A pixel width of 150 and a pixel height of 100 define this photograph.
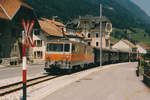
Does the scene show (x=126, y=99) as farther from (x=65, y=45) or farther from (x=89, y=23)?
(x=89, y=23)

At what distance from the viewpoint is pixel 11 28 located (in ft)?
128

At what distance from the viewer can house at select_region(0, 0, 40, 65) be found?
123 ft

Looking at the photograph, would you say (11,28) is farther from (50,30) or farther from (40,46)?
(50,30)

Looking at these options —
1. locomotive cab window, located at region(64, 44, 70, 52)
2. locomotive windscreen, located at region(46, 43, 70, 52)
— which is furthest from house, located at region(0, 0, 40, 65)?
locomotive cab window, located at region(64, 44, 70, 52)

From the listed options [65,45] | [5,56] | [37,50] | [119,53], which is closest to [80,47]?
[65,45]

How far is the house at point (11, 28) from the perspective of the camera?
3759 centimetres

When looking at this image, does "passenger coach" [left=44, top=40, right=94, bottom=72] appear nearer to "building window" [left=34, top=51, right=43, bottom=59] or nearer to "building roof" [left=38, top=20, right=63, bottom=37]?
"building roof" [left=38, top=20, right=63, bottom=37]

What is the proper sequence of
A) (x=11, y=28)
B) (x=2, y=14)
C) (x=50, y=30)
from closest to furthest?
(x=2, y=14)
(x=11, y=28)
(x=50, y=30)

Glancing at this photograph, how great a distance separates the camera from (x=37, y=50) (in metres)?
50.6

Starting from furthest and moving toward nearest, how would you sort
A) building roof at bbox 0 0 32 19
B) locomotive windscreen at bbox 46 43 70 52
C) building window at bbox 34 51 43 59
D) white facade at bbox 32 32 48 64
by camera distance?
building window at bbox 34 51 43 59 < white facade at bbox 32 32 48 64 < building roof at bbox 0 0 32 19 < locomotive windscreen at bbox 46 43 70 52

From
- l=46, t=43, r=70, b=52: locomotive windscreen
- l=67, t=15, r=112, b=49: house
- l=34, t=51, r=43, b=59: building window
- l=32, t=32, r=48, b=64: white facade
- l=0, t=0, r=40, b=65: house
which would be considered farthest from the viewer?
l=67, t=15, r=112, b=49: house

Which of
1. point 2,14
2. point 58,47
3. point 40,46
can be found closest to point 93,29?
point 40,46

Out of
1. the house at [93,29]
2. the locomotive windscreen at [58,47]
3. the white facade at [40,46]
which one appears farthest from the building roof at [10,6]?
the house at [93,29]

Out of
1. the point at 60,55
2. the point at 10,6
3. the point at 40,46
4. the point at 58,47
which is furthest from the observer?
the point at 40,46
